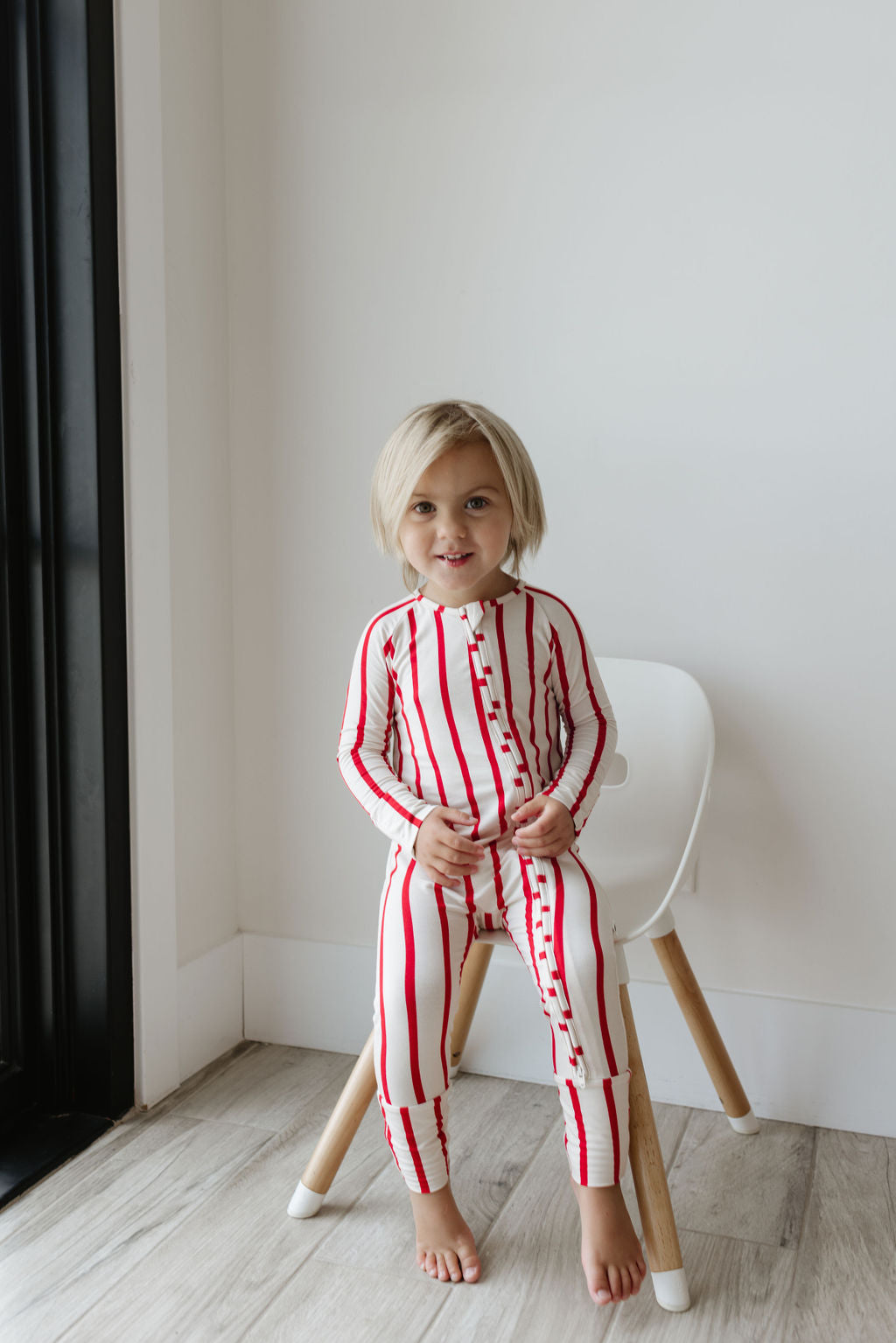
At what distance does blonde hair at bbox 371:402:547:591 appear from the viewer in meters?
1.19


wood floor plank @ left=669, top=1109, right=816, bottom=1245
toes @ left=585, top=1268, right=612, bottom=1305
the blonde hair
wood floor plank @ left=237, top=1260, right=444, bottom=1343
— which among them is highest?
the blonde hair

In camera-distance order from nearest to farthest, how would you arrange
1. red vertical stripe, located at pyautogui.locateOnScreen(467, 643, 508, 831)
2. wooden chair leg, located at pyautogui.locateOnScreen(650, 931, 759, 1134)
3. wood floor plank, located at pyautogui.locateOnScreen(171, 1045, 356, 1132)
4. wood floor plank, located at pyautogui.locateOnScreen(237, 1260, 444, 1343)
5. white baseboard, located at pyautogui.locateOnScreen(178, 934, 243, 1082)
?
wood floor plank, located at pyautogui.locateOnScreen(237, 1260, 444, 1343) → red vertical stripe, located at pyautogui.locateOnScreen(467, 643, 508, 831) → wooden chair leg, located at pyautogui.locateOnScreen(650, 931, 759, 1134) → wood floor plank, located at pyautogui.locateOnScreen(171, 1045, 356, 1132) → white baseboard, located at pyautogui.locateOnScreen(178, 934, 243, 1082)

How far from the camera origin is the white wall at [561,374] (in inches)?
56.8

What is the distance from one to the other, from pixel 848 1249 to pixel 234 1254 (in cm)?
66

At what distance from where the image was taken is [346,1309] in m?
1.14

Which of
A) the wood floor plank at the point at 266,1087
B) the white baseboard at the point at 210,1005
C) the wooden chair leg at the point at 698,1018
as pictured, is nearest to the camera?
the wooden chair leg at the point at 698,1018

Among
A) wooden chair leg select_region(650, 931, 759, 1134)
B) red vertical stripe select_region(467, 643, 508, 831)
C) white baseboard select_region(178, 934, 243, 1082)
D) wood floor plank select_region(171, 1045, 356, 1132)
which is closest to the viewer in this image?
red vertical stripe select_region(467, 643, 508, 831)

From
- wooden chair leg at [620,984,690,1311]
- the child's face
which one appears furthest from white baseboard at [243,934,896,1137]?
the child's face

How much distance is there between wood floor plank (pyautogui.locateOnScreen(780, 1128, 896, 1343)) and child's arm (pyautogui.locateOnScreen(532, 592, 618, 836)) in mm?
519

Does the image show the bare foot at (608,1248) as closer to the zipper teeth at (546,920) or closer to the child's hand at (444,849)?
the zipper teeth at (546,920)

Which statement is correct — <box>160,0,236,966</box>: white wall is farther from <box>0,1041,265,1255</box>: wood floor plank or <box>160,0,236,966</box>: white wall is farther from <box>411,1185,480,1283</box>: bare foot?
<box>411,1185,480,1283</box>: bare foot

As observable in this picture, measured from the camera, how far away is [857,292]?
142 centimetres

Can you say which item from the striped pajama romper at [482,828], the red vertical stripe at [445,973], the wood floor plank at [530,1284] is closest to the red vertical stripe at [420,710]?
the striped pajama romper at [482,828]

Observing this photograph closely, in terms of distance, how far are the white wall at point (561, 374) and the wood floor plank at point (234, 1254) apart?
0.31 metres
